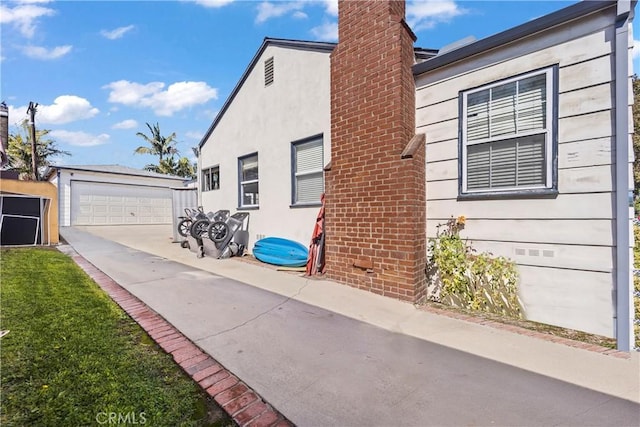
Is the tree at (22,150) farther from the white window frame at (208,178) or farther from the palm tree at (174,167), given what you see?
the white window frame at (208,178)

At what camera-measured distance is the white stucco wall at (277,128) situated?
6.54 meters

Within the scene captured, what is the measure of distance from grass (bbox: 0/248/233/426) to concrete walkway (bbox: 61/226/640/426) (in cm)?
43

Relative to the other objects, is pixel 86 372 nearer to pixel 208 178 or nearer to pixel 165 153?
pixel 208 178

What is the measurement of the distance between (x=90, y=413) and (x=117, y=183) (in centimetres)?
2119

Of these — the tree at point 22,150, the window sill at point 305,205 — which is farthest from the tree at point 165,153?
the window sill at point 305,205

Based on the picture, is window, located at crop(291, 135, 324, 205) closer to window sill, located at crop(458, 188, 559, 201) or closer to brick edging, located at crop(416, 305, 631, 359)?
window sill, located at crop(458, 188, 559, 201)

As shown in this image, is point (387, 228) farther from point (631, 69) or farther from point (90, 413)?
point (90, 413)

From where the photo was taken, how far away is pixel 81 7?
618cm

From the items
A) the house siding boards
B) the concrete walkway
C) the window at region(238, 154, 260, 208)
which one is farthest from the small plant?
the window at region(238, 154, 260, 208)

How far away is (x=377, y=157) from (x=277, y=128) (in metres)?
3.68

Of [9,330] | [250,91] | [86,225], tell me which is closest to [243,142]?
[250,91]

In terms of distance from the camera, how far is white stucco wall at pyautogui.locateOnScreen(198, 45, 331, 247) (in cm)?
654
